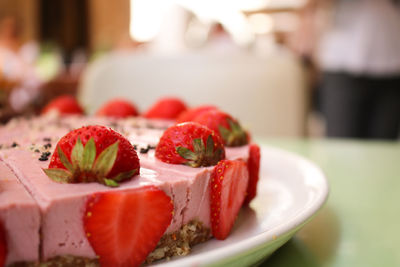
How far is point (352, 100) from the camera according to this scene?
2.40 meters

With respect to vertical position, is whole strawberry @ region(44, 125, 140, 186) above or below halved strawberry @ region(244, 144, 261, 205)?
above

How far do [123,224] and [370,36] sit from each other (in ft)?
6.82

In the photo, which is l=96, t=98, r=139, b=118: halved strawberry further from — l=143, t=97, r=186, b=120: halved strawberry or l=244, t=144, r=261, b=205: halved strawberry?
l=244, t=144, r=261, b=205: halved strawberry

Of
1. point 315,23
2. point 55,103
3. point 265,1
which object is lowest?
point 55,103

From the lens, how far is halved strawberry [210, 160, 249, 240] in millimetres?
703

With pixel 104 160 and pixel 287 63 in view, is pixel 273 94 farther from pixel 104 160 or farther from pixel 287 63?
pixel 104 160

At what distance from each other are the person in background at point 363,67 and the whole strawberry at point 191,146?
5.96 feet

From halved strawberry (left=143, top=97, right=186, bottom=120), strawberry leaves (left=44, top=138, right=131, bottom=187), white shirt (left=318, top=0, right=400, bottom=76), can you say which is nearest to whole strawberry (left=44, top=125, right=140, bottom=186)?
strawberry leaves (left=44, top=138, right=131, bottom=187)

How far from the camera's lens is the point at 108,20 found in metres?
10.6

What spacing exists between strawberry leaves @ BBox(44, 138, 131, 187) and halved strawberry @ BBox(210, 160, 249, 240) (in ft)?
0.57

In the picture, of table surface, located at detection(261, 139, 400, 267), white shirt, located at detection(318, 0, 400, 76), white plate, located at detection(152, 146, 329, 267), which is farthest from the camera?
white shirt, located at detection(318, 0, 400, 76)

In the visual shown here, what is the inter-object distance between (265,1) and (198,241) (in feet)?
37.1

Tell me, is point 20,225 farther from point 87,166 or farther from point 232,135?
point 232,135

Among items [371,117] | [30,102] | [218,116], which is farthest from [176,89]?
[218,116]
